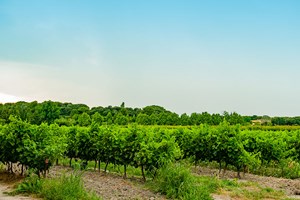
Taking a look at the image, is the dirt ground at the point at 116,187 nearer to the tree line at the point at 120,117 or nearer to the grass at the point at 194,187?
the grass at the point at 194,187

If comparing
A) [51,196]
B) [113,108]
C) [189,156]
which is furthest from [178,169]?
[113,108]

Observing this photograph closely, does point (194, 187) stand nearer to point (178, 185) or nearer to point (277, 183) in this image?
point (178, 185)

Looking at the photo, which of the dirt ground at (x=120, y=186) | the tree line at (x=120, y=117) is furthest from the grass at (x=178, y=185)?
the tree line at (x=120, y=117)

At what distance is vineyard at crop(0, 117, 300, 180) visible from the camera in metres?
12.3

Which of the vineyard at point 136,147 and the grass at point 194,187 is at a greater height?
the vineyard at point 136,147

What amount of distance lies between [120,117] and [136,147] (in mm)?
41980

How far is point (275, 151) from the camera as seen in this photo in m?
18.3

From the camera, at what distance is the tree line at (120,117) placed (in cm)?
5494

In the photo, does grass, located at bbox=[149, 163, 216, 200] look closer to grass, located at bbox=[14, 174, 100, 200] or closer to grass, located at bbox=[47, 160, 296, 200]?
grass, located at bbox=[47, 160, 296, 200]

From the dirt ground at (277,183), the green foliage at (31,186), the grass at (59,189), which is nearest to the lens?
the grass at (59,189)

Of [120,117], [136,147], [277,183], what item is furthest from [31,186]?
[120,117]

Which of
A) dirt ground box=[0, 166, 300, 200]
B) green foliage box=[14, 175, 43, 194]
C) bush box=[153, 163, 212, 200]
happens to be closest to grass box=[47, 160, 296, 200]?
bush box=[153, 163, 212, 200]

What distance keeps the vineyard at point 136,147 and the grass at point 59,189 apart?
0.80 m

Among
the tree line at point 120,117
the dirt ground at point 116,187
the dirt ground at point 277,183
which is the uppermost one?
the tree line at point 120,117
